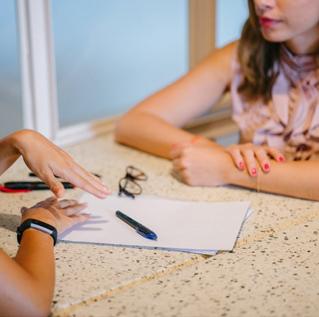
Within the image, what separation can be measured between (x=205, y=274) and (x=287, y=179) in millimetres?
415

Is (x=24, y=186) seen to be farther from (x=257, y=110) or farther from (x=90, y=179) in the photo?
(x=257, y=110)

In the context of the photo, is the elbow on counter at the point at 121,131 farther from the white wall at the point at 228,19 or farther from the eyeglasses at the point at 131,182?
the white wall at the point at 228,19

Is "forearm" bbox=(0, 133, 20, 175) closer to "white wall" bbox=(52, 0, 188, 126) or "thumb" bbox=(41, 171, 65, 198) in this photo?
"thumb" bbox=(41, 171, 65, 198)

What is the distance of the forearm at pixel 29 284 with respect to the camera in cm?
84

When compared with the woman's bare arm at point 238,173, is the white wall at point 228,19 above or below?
above

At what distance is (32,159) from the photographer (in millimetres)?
1110

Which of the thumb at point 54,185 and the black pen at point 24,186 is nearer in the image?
the thumb at point 54,185

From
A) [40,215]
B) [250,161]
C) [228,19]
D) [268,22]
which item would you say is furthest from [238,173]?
[228,19]

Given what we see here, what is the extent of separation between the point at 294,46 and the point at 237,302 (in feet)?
2.79

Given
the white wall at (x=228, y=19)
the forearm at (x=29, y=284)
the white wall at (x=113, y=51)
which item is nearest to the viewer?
the forearm at (x=29, y=284)

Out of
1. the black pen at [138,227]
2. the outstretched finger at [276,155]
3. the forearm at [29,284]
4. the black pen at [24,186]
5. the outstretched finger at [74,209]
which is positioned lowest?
the black pen at [24,186]

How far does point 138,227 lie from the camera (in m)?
1.14

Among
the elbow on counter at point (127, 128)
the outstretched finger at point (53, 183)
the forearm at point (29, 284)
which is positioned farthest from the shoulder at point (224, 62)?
the forearm at point (29, 284)

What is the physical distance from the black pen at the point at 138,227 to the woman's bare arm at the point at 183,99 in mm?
464
